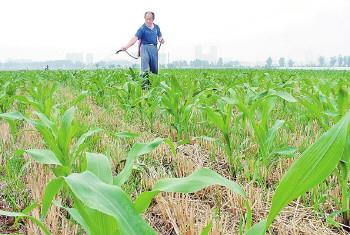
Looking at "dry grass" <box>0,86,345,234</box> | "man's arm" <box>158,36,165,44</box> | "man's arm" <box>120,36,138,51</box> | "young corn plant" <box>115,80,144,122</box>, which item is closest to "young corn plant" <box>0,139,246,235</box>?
"dry grass" <box>0,86,345,234</box>

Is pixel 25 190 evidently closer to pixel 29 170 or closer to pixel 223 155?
pixel 29 170

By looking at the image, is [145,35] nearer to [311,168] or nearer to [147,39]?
[147,39]

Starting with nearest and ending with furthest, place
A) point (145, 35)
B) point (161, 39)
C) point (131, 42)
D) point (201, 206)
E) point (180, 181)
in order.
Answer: point (180, 181)
point (201, 206)
point (131, 42)
point (145, 35)
point (161, 39)

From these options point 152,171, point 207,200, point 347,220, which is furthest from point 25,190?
point 347,220

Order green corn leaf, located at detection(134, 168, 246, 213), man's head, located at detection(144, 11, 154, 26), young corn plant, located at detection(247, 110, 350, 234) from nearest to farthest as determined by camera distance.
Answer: young corn plant, located at detection(247, 110, 350, 234) → green corn leaf, located at detection(134, 168, 246, 213) → man's head, located at detection(144, 11, 154, 26)

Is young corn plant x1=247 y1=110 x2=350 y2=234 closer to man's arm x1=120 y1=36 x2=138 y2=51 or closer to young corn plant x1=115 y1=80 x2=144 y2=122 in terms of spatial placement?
young corn plant x1=115 y1=80 x2=144 y2=122

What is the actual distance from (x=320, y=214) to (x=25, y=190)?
1.33 meters

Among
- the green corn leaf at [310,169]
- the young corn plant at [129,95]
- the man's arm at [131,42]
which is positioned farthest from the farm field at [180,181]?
the man's arm at [131,42]

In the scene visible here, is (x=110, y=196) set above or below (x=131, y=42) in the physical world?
below

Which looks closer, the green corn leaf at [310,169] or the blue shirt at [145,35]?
the green corn leaf at [310,169]

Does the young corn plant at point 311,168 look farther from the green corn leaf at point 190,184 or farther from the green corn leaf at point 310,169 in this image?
the green corn leaf at point 190,184

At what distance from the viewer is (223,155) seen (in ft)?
8.79

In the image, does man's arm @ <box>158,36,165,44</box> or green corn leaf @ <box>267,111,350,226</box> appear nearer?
green corn leaf @ <box>267,111,350,226</box>

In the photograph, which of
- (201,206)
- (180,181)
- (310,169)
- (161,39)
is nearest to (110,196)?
(180,181)
